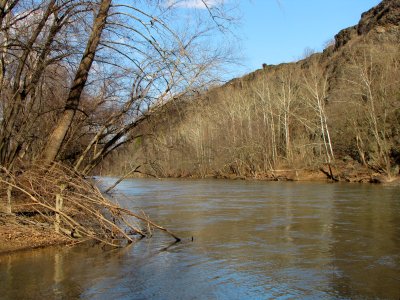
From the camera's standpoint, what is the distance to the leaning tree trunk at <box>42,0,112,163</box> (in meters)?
10.8

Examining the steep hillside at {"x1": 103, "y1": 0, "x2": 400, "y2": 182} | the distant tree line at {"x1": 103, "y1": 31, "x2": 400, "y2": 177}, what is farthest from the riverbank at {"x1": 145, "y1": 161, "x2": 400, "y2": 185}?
the distant tree line at {"x1": 103, "y1": 31, "x2": 400, "y2": 177}

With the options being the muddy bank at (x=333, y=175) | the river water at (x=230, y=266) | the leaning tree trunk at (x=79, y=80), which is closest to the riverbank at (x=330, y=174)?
the muddy bank at (x=333, y=175)

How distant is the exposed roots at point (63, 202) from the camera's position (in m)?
10.6

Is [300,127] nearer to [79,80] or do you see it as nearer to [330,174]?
[330,174]

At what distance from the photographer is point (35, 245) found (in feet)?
34.4

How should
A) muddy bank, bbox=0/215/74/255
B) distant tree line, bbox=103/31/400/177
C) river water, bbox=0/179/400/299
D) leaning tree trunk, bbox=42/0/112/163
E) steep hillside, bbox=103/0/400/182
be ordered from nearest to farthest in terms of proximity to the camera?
river water, bbox=0/179/400/299
muddy bank, bbox=0/215/74/255
leaning tree trunk, bbox=42/0/112/163
distant tree line, bbox=103/31/400/177
steep hillside, bbox=103/0/400/182

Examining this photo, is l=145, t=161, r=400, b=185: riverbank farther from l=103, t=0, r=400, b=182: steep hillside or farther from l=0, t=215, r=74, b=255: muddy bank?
l=0, t=215, r=74, b=255: muddy bank

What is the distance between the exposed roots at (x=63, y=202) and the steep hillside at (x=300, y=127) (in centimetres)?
303

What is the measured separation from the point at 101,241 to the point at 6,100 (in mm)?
5112

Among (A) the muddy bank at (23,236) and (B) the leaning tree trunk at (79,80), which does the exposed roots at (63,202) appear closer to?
(A) the muddy bank at (23,236)

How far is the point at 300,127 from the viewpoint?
6244cm

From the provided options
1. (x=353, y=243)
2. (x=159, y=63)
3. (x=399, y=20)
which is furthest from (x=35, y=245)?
(x=399, y=20)

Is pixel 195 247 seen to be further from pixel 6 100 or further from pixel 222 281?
pixel 6 100

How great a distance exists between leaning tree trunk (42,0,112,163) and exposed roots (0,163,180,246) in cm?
49
